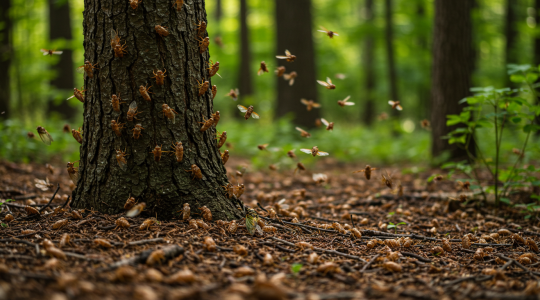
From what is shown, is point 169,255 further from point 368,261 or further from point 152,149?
point 368,261

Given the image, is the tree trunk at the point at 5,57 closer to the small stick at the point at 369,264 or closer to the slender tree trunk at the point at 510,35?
the small stick at the point at 369,264

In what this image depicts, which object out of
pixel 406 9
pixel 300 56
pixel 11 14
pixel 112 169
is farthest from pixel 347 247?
pixel 406 9

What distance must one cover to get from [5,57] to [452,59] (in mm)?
9100

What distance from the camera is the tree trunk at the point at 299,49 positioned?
950cm

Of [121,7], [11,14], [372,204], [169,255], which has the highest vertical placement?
[11,14]

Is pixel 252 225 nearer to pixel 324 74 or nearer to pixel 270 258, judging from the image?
pixel 270 258

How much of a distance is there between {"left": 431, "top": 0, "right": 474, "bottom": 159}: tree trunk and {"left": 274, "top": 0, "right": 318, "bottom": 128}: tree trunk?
387 cm

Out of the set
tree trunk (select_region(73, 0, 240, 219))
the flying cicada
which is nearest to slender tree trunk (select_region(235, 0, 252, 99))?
tree trunk (select_region(73, 0, 240, 219))

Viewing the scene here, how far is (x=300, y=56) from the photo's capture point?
9484 mm

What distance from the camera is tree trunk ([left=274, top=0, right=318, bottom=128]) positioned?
950 centimetres

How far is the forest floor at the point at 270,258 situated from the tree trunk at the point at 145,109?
202mm

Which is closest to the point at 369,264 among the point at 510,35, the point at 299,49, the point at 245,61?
the point at 299,49

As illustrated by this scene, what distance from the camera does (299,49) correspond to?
955 cm

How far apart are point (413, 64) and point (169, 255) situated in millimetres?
14800
